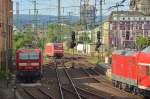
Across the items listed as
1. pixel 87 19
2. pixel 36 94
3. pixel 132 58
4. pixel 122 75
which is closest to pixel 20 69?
pixel 36 94

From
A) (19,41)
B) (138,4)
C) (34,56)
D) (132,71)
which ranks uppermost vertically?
(138,4)

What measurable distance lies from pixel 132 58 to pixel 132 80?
1.26 m

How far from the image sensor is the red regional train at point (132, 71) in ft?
80.9

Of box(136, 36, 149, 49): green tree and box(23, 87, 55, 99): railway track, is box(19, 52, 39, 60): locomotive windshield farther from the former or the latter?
box(136, 36, 149, 49): green tree

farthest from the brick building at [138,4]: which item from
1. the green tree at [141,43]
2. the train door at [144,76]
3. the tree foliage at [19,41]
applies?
the tree foliage at [19,41]

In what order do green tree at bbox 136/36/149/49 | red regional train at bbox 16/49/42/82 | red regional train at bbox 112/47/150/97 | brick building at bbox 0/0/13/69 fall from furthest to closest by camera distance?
red regional train at bbox 16/49/42/82, brick building at bbox 0/0/13/69, green tree at bbox 136/36/149/49, red regional train at bbox 112/47/150/97

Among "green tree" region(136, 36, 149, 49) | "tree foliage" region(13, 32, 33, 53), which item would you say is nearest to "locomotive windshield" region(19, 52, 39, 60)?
"green tree" region(136, 36, 149, 49)

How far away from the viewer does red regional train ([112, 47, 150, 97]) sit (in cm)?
2467

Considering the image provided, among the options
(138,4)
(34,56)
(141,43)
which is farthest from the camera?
(138,4)

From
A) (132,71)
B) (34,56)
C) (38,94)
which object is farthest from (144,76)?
(34,56)

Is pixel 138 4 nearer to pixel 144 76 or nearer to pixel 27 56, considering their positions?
pixel 27 56

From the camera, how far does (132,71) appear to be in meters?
27.9

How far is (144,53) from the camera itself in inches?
1002

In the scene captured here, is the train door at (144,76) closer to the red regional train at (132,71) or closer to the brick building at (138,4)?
the red regional train at (132,71)
